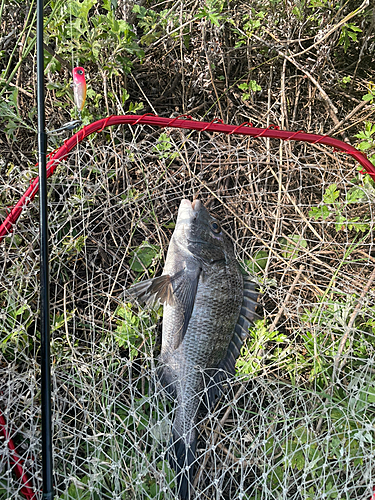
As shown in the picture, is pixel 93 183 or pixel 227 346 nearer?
pixel 227 346

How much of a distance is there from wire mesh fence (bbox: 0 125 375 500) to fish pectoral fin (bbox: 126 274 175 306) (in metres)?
0.19

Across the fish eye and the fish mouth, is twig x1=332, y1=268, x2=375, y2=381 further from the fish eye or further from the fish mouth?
the fish mouth

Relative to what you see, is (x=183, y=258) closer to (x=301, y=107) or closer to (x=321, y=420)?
(x=321, y=420)

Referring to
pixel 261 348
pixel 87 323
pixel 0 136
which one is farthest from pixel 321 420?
pixel 0 136

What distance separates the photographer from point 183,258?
264 centimetres

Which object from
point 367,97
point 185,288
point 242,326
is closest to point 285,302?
point 242,326

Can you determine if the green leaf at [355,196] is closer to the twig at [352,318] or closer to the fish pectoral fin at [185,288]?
the twig at [352,318]

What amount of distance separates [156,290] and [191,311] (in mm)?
245

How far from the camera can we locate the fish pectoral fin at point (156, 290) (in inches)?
103

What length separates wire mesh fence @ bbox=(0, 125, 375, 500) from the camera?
261cm

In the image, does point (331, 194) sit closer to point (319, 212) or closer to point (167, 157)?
point (319, 212)

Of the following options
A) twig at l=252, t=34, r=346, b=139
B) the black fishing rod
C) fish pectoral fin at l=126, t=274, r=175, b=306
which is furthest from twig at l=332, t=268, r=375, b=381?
the black fishing rod

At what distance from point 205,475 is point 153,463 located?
1.70 feet

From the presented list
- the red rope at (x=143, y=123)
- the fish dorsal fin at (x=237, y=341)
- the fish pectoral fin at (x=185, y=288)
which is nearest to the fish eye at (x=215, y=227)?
the fish pectoral fin at (x=185, y=288)
